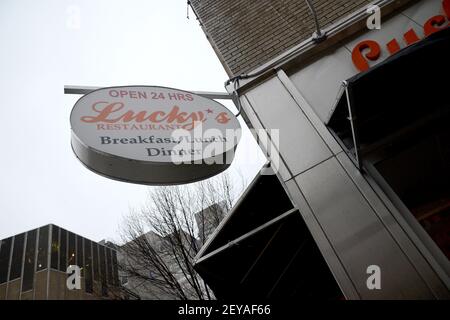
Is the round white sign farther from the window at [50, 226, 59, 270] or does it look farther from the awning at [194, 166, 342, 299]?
the window at [50, 226, 59, 270]

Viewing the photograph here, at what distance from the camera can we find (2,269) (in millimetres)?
23594

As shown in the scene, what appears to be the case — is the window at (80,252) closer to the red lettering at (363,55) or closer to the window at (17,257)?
the window at (17,257)

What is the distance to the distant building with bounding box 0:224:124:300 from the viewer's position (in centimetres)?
2175

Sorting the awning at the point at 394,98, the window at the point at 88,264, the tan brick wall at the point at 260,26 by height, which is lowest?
the awning at the point at 394,98

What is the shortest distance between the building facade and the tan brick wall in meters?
0.08

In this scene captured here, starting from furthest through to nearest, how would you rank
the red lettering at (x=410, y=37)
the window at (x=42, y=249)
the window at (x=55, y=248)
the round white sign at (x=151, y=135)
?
1. the window at (x=55, y=248)
2. the window at (x=42, y=249)
3. the red lettering at (x=410, y=37)
4. the round white sign at (x=151, y=135)

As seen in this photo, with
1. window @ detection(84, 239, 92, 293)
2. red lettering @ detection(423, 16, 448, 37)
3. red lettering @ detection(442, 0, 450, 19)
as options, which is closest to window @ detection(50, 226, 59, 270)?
window @ detection(84, 239, 92, 293)

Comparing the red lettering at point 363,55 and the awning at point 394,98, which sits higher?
the red lettering at point 363,55

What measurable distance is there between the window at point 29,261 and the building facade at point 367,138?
24.4 metres

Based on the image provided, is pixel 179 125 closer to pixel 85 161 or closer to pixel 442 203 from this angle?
pixel 85 161

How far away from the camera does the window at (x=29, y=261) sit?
22.2 meters

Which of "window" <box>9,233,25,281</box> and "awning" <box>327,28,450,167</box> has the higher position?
"window" <box>9,233,25,281</box>

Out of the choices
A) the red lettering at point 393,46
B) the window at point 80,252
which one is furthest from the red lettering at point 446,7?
the window at point 80,252
